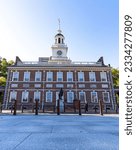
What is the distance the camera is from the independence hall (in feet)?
87.4

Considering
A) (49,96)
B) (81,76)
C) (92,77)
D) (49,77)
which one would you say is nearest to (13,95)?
(49,96)

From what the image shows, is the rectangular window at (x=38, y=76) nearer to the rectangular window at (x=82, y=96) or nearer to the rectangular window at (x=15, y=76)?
the rectangular window at (x=15, y=76)

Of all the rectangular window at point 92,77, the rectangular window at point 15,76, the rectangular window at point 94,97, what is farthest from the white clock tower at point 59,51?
the rectangular window at point 94,97

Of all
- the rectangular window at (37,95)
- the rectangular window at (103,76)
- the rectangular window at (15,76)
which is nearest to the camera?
the rectangular window at (37,95)

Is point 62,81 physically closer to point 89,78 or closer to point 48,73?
point 48,73

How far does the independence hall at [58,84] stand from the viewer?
26.6m

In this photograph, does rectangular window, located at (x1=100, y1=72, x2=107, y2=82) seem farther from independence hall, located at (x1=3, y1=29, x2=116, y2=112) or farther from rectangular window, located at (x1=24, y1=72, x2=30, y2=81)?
rectangular window, located at (x1=24, y1=72, x2=30, y2=81)

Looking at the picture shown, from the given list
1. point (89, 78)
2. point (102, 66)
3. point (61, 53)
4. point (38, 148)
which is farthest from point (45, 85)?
point (38, 148)

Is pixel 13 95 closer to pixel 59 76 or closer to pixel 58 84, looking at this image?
pixel 58 84

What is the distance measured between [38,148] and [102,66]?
26.5 meters

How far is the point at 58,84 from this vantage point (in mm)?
27453

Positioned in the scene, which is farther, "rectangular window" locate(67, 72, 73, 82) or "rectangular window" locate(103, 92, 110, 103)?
"rectangular window" locate(67, 72, 73, 82)

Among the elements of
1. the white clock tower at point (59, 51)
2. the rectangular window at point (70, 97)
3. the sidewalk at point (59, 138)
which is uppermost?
the white clock tower at point (59, 51)

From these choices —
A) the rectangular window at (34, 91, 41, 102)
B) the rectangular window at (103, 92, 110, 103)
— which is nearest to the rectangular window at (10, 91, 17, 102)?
the rectangular window at (34, 91, 41, 102)
